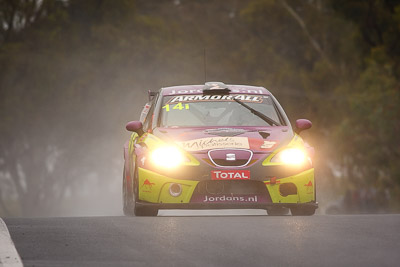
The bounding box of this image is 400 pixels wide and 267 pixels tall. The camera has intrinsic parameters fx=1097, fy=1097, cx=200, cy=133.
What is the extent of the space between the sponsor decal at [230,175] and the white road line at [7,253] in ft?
9.27

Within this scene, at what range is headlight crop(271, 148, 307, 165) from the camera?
11180 millimetres

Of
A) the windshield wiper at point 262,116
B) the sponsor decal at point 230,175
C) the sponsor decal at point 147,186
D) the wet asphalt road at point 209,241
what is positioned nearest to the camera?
the wet asphalt road at point 209,241

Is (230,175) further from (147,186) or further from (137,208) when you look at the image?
(137,208)

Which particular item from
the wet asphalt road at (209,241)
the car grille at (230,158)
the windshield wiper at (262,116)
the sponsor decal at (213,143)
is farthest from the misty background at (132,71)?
the wet asphalt road at (209,241)

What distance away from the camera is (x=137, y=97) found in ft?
142

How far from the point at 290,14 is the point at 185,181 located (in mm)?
35448

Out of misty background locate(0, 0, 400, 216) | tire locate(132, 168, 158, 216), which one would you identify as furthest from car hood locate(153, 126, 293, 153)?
misty background locate(0, 0, 400, 216)

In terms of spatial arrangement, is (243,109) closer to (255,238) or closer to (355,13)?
(255,238)

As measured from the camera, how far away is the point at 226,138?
1133 centimetres

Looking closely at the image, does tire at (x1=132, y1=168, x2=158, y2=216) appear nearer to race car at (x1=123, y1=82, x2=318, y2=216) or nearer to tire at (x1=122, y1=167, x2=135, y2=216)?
race car at (x1=123, y1=82, x2=318, y2=216)

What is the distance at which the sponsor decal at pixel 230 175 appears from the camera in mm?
10992

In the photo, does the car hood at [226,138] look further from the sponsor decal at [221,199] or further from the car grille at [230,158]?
the sponsor decal at [221,199]

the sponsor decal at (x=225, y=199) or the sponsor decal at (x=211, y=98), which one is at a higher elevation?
the sponsor decal at (x=211, y=98)

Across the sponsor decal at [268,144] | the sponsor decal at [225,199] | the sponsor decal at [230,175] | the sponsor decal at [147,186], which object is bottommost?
the sponsor decal at [225,199]
